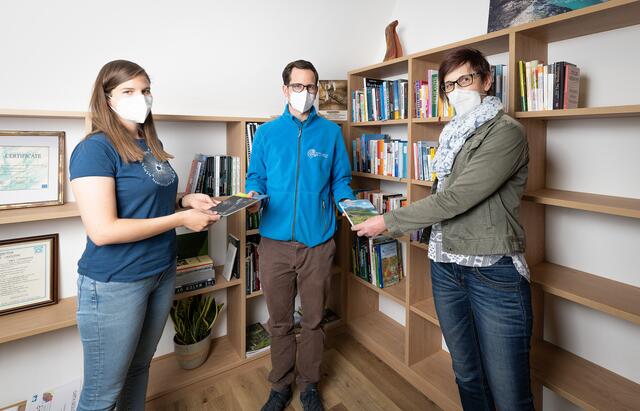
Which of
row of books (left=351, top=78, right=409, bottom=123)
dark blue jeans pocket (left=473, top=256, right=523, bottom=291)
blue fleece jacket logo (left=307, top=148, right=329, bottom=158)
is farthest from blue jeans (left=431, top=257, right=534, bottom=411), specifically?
row of books (left=351, top=78, right=409, bottom=123)

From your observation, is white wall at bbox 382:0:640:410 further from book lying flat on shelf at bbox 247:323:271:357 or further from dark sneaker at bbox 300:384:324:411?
book lying flat on shelf at bbox 247:323:271:357

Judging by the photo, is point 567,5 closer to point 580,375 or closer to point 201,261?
point 580,375

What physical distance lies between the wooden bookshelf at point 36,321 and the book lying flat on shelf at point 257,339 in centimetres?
106

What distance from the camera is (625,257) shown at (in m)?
1.55

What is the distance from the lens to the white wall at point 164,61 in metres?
1.77

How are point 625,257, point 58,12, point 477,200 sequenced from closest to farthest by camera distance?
1. point 477,200
2. point 625,257
3. point 58,12

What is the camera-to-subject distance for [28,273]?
1.79 metres

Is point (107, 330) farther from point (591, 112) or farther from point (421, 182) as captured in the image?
point (591, 112)

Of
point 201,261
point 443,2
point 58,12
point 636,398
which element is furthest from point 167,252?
point 443,2

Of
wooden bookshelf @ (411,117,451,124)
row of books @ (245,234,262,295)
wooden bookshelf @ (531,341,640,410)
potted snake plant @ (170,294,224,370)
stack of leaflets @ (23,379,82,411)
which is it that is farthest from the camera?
row of books @ (245,234,262,295)

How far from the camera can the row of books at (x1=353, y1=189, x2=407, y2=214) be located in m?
2.41

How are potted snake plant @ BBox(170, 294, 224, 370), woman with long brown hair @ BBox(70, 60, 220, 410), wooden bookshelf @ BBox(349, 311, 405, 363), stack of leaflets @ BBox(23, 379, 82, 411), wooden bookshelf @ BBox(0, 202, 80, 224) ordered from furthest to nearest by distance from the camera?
wooden bookshelf @ BBox(349, 311, 405, 363) → potted snake plant @ BBox(170, 294, 224, 370) → stack of leaflets @ BBox(23, 379, 82, 411) → wooden bookshelf @ BBox(0, 202, 80, 224) → woman with long brown hair @ BBox(70, 60, 220, 410)

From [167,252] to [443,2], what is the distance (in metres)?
2.27

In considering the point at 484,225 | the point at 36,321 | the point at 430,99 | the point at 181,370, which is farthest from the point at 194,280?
the point at 430,99
